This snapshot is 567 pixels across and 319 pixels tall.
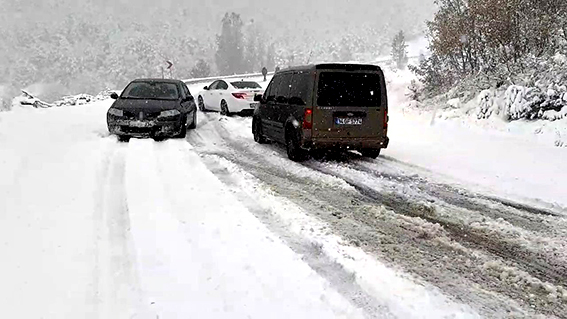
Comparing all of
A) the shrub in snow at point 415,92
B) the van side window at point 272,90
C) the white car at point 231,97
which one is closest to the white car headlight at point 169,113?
the van side window at point 272,90

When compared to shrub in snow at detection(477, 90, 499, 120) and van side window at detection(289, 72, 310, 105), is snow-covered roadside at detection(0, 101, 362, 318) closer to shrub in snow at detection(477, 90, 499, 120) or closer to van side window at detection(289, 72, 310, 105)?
van side window at detection(289, 72, 310, 105)

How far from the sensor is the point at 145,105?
36.8 ft

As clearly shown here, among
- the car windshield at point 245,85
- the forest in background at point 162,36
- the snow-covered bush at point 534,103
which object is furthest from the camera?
the forest in background at point 162,36

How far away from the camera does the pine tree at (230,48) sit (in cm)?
9862

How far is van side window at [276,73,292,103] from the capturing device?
382 inches

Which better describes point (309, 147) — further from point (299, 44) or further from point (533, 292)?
point (299, 44)

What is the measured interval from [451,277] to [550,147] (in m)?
7.69

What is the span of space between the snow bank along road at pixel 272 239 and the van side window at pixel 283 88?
6.02 feet

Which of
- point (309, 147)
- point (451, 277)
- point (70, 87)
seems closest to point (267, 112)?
point (309, 147)

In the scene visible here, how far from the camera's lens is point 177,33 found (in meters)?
144

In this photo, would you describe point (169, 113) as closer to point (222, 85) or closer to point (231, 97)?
point (231, 97)

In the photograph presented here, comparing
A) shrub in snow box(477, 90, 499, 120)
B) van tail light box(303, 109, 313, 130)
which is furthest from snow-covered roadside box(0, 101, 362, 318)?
shrub in snow box(477, 90, 499, 120)

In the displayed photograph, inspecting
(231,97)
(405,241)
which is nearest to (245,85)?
(231,97)

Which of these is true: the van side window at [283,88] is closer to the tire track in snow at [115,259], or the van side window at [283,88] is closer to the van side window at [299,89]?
the van side window at [299,89]
